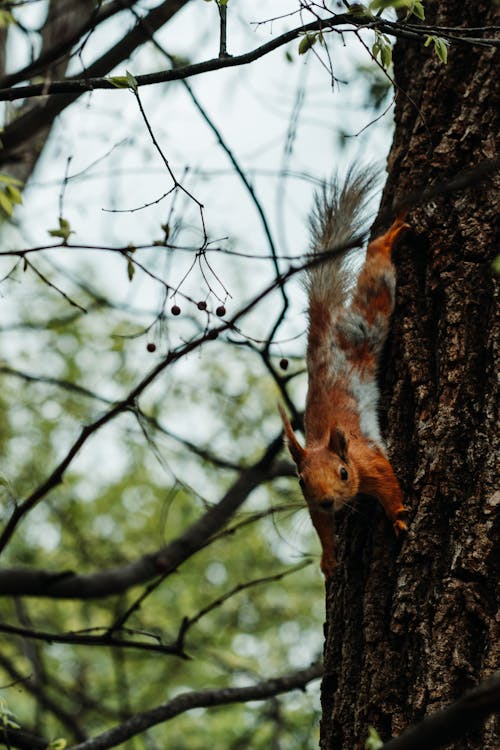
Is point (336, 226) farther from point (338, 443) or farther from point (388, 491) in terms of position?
point (388, 491)

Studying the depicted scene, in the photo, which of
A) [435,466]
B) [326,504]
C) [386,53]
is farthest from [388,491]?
[386,53]

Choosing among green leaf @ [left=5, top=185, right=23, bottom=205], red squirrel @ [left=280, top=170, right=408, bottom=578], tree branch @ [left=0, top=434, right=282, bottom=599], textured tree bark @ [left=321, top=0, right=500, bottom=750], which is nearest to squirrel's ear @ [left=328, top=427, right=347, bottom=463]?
red squirrel @ [left=280, top=170, right=408, bottom=578]

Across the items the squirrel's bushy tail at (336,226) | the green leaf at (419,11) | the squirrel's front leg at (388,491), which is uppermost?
the squirrel's bushy tail at (336,226)

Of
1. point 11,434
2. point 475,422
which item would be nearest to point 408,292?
point 475,422

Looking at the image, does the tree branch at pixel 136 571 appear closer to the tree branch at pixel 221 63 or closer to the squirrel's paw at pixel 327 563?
the squirrel's paw at pixel 327 563

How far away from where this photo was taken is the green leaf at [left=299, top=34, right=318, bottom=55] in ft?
5.98

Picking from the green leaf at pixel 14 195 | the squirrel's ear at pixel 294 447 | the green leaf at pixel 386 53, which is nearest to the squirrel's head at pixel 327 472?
the squirrel's ear at pixel 294 447

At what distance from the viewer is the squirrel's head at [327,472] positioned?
2652 millimetres

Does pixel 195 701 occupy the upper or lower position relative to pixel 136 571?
lower

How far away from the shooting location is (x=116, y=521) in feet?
21.5

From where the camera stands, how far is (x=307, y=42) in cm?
183

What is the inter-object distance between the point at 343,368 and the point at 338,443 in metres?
0.27

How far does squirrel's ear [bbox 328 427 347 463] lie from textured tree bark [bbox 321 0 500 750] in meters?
0.25

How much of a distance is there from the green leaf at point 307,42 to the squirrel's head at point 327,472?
47.1 inches
